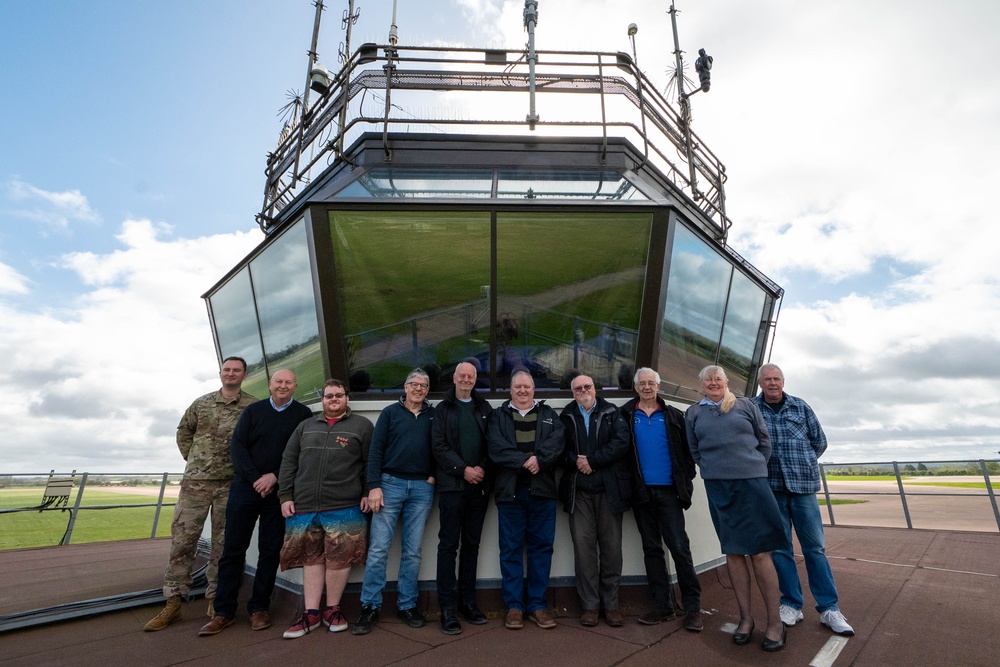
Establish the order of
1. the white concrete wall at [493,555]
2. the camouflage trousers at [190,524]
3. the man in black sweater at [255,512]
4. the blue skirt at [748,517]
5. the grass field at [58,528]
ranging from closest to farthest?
the blue skirt at [748,517]
the man in black sweater at [255,512]
the camouflage trousers at [190,524]
the white concrete wall at [493,555]
the grass field at [58,528]

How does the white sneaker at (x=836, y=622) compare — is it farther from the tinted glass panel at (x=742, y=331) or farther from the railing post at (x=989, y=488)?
the railing post at (x=989, y=488)

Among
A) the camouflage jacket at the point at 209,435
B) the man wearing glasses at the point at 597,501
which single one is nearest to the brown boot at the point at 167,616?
the camouflage jacket at the point at 209,435

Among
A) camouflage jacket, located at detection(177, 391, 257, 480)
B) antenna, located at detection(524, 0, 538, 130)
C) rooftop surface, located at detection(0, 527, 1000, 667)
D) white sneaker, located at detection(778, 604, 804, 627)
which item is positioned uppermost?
antenna, located at detection(524, 0, 538, 130)

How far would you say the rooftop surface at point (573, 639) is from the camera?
3.28 m

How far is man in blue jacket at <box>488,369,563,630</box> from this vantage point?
13.1 ft

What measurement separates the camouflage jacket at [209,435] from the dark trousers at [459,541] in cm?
213

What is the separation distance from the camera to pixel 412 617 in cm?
396

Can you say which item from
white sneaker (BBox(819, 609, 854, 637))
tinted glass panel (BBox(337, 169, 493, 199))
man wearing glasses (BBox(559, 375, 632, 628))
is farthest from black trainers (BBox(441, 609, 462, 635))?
tinted glass panel (BBox(337, 169, 493, 199))

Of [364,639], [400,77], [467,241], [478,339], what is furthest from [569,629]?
[400,77]

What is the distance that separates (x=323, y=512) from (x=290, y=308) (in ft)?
8.71

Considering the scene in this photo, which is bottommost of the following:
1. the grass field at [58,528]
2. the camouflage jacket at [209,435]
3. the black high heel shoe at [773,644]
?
the grass field at [58,528]

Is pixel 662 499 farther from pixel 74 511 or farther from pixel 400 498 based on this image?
pixel 74 511

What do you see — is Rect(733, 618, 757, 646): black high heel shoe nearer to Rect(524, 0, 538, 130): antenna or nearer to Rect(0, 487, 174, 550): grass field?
Rect(524, 0, 538, 130): antenna

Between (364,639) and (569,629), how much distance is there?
5.22 ft
